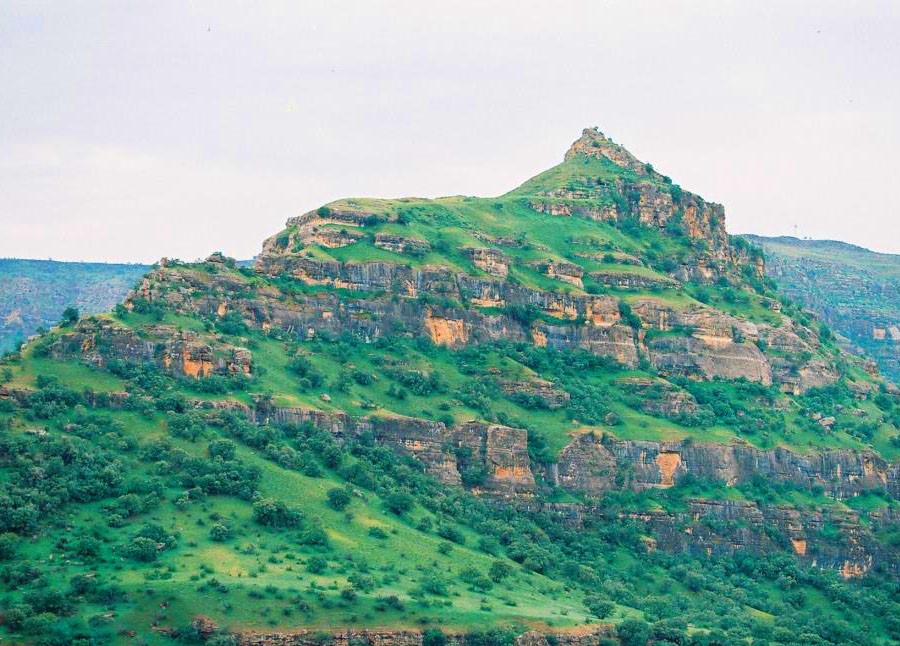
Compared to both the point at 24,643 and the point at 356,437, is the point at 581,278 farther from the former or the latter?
the point at 24,643

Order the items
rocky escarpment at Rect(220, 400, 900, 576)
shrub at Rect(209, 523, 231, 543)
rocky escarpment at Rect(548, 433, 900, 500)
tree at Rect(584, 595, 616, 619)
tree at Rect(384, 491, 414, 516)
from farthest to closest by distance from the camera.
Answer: rocky escarpment at Rect(548, 433, 900, 500)
rocky escarpment at Rect(220, 400, 900, 576)
tree at Rect(384, 491, 414, 516)
tree at Rect(584, 595, 616, 619)
shrub at Rect(209, 523, 231, 543)

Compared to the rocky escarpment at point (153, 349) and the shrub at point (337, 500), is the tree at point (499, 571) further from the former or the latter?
the rocky escarpment at point (153, 349)

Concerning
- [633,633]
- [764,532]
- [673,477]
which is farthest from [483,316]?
[633,633]

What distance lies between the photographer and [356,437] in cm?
15475

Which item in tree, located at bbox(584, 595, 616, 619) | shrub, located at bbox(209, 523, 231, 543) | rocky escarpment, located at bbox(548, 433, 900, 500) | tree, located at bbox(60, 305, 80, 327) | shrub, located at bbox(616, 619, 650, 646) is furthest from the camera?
rocky escarpment, located at bbox(548, 433, 900, 500)

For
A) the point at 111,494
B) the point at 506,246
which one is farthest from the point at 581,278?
the point at 111,494

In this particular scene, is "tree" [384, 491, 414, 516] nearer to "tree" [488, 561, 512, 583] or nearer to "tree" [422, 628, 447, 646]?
"tree" [488, 561, 512, 583]

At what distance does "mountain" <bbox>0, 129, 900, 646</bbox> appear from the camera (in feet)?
391

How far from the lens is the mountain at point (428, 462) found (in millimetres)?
119250

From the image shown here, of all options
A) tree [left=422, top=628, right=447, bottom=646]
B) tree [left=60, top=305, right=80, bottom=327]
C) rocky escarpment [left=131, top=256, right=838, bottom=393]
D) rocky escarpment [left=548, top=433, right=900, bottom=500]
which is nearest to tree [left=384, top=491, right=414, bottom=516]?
rocky escarpment [left=548, top=433, right=900, bottom=500]

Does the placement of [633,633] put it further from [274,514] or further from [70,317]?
[70,317]

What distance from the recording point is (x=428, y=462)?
157000mm

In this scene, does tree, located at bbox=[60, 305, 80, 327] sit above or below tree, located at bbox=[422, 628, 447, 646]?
above

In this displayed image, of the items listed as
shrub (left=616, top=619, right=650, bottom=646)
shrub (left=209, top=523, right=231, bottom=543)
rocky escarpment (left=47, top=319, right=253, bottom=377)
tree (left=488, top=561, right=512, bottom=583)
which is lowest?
shrub (left=616, top=619, right=650, bottom=646)
